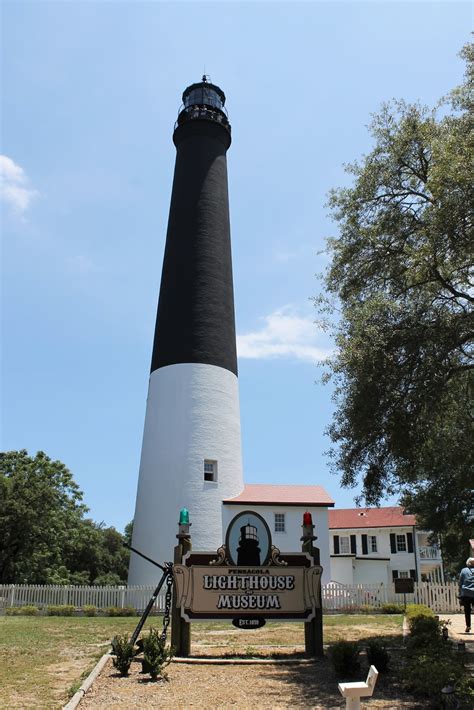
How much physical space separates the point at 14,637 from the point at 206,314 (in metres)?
15.4

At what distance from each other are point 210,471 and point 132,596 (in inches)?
226

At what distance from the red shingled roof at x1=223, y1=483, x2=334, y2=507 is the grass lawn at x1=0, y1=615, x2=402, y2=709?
7.84 metres

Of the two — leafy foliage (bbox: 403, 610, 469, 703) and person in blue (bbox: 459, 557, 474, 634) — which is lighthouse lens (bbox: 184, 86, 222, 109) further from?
leafy foliage (bbox: 403, 610, 469, 703)

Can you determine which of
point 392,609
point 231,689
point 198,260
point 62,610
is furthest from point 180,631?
point 198,260

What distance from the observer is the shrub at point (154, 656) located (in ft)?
30.7

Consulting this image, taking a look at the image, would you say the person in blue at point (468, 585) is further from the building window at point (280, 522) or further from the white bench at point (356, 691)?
the building window at point (280, 522)

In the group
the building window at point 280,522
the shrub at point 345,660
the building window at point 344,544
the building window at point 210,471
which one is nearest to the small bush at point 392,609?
the building window at point 280,522

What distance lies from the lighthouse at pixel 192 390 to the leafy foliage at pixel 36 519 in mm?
9978

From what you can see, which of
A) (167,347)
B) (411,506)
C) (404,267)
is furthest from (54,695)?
(411,506)

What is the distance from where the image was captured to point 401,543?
44219 millimetres

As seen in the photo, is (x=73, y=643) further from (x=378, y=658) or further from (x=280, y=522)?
(x=280, y=522)

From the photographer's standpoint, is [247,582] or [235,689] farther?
[247,582]

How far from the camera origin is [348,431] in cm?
1373

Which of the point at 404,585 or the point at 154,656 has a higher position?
the point at 404,585
